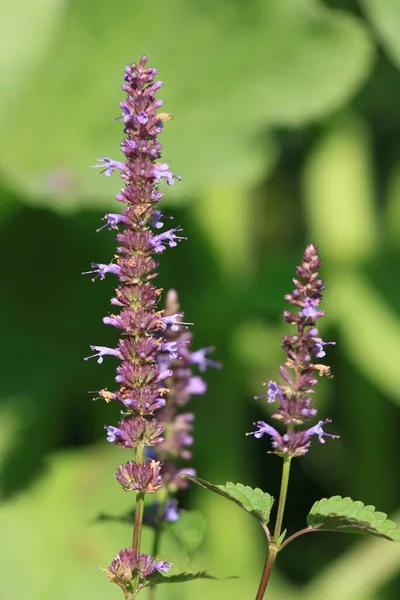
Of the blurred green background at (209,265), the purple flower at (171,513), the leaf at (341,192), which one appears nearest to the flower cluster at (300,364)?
the purple flower at (171,513)

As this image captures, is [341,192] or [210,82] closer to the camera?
[210,82]

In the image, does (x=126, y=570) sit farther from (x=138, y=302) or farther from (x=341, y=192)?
(x=341, y=192)

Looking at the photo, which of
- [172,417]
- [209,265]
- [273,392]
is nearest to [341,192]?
[209,265]

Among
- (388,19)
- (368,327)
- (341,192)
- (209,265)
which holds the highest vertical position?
(388,19)

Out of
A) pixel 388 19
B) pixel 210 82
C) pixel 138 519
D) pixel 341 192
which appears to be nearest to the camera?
pixel 138 519

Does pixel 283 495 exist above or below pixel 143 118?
below

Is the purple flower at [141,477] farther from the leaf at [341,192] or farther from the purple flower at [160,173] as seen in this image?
the leaf at [341,192]

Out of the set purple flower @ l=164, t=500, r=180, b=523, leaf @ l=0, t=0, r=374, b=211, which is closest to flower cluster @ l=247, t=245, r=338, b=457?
purple flower @ l=164, t=500, r=180, b=523
